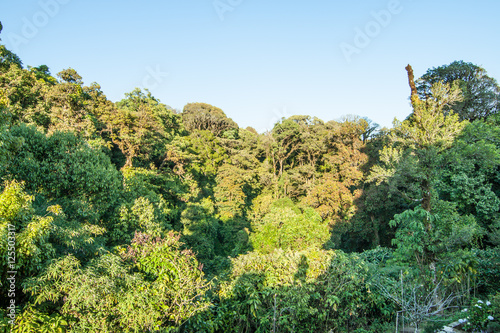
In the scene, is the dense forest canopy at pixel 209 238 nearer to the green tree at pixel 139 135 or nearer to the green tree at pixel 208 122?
the green tree at pixel 139 135

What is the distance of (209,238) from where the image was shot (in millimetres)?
16672

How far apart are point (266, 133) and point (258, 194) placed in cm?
530

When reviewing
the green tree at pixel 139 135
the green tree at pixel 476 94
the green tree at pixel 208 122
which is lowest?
the green tree at pixel 139 135

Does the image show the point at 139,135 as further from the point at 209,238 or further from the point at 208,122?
the point at 208,122

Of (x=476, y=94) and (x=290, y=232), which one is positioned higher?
(x=476, y=94)

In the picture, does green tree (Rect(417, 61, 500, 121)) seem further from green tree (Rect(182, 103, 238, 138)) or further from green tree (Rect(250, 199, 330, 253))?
green tree (Rect(182, 103, 238, 138))

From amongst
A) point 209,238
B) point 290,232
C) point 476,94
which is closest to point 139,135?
point 209,238

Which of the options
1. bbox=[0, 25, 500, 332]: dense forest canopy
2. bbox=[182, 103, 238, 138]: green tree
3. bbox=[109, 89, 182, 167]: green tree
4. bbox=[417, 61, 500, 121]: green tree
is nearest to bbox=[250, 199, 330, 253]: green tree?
bbox=[0, 25, 500, 332]: dense forest canopy

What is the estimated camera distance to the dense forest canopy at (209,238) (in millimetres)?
3656

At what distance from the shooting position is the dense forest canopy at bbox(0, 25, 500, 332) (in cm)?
366

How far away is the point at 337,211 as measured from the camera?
56.2 ft

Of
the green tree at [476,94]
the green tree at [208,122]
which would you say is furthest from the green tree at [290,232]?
the green tree at [208,122]

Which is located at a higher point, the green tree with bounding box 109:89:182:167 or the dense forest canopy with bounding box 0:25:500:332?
the green tree with bounding box 109:89:182:167

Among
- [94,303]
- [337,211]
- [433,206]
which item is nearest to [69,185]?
[94,303]
